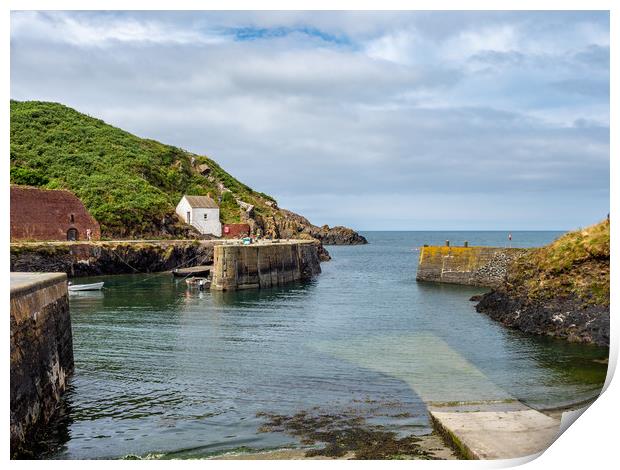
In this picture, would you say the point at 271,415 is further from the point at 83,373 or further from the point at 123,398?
the point at 83,373

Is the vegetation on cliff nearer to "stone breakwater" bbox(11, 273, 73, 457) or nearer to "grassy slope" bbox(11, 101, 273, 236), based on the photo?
"grassy slope" bbox(11, 101, 273, 236)

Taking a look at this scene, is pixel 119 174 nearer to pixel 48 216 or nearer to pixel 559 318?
pixel 48 216

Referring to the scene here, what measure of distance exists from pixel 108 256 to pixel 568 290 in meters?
44.4

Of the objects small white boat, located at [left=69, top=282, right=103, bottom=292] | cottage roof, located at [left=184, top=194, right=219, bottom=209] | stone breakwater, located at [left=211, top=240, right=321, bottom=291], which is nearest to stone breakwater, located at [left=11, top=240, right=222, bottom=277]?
small white boat, located at [left=69, top=282, right=103, bottom=292]

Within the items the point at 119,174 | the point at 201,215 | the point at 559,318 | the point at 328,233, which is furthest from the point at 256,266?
the point at 328,233

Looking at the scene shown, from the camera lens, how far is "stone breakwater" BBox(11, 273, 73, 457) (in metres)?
11.2

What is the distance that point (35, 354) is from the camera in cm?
1273

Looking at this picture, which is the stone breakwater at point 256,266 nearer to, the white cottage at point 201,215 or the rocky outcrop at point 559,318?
the rocky outcrop at point 559,318

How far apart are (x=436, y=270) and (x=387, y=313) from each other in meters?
19.9

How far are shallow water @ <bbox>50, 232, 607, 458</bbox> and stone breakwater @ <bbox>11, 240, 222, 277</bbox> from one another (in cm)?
1729
